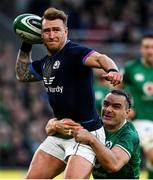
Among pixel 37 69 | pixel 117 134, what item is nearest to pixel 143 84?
pixel 37 69

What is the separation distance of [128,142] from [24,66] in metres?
1.38

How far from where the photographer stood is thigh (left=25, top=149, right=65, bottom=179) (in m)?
8.06

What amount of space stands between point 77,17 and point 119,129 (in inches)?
402

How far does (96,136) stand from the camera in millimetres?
7973

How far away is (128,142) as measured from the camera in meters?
8.02

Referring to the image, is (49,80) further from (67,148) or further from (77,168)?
(77,168)

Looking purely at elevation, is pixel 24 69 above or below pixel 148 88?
above

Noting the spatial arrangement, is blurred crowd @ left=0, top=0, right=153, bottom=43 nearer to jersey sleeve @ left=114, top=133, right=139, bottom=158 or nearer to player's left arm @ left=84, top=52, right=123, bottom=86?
jersey sleeve @ left=114, top=133, right=139, bottom=158

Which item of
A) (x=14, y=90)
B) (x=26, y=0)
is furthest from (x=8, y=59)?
(x=26, y=0)

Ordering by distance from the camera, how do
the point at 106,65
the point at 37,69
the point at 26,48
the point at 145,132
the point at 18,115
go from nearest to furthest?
the point at 106,65 < the point at 37,69 < the point at 26,48 < the point at 145,132 < the point at 18,115

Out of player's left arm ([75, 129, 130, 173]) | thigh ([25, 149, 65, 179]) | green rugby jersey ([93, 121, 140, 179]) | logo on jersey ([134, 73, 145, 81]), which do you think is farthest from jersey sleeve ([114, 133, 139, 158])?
logo on jersey ([134, 73, 145, 81])

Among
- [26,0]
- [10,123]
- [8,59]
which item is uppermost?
[26,0]

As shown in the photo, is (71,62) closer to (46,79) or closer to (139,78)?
(46,79)

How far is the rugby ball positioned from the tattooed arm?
0.27 metres
